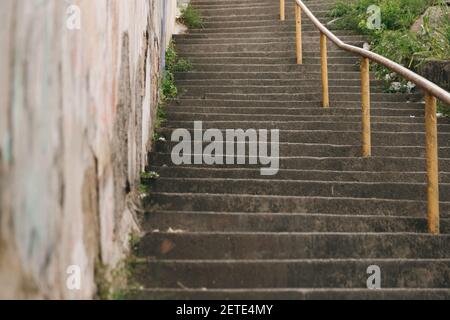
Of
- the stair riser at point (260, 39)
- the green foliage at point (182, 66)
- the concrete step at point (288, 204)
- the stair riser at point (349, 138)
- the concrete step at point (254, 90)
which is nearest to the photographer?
the concrete step at point (288, 204)

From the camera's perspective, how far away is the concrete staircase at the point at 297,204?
3260 millimetres

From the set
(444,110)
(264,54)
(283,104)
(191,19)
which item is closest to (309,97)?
(283,104)

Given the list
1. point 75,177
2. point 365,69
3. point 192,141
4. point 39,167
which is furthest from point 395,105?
point 39,167

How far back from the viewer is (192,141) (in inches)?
198

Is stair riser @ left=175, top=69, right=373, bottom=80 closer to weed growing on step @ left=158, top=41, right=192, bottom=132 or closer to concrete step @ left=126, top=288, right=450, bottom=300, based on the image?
weed growing on step @ left=158, top=41, right=192, bottom=132

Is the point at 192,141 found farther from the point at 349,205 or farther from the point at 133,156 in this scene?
the point at 349,205

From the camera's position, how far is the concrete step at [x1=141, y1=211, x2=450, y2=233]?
3.72m

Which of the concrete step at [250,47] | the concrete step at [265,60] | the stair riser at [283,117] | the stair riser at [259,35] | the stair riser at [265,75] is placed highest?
the stair riser at [259,35]

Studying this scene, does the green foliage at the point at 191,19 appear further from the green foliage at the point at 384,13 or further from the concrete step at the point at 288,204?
the concrete step at the point at 288,204

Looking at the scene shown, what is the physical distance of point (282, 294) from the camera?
9.90 feet

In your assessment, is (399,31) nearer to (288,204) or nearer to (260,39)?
(260,39)

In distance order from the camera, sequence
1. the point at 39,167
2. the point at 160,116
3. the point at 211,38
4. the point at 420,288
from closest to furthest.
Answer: the point at 39,167 < the point at 420,288 < the point at 160,116 < the point at 211,38

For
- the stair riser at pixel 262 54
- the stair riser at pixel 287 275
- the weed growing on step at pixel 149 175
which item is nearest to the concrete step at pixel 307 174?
the weed growing on step at pixel 149 175
